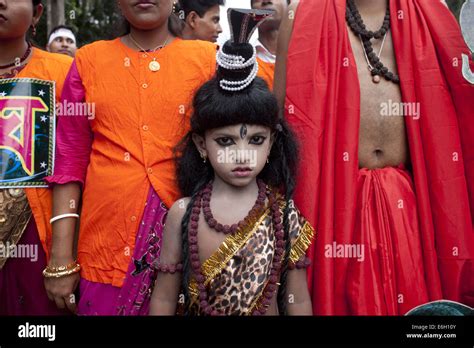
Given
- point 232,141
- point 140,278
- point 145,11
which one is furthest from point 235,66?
point 140,278

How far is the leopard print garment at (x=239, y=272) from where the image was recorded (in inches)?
90.5

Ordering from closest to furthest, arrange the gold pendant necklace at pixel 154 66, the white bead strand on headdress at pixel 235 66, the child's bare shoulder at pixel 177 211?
the white bead strand on headdress at pixel 235 66 < the child's bare shoulder at pixel 177 211 < the gold pendant necklace at pixel 154 66

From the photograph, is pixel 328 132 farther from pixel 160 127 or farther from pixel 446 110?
pixel 160 127

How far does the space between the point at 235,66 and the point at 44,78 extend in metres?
1.03

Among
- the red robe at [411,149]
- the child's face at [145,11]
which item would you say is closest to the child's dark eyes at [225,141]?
the red robe at [411,149]

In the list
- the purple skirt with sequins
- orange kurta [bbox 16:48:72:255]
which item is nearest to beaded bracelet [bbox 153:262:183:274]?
the purple skirt with sequins

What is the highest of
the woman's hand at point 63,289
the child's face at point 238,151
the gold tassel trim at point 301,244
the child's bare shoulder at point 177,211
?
the child's face at point 238,151

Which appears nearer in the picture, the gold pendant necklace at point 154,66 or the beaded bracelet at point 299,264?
the beaded bracelet at point 299,264

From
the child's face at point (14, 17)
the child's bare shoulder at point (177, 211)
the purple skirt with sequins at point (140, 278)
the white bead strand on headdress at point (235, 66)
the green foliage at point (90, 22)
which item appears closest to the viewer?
the white bead strand on headdress at point (235, 66)

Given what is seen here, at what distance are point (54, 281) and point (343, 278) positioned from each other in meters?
1.17

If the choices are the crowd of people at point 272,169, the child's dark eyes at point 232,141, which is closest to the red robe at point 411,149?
the crowd of people at point 272,169

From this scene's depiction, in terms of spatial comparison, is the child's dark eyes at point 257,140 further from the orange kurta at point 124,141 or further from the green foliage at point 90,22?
the green foliage at point 90,22

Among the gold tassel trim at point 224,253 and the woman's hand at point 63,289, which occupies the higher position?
the gold tassel trim at point 224,253

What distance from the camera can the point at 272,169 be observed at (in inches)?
98.7
